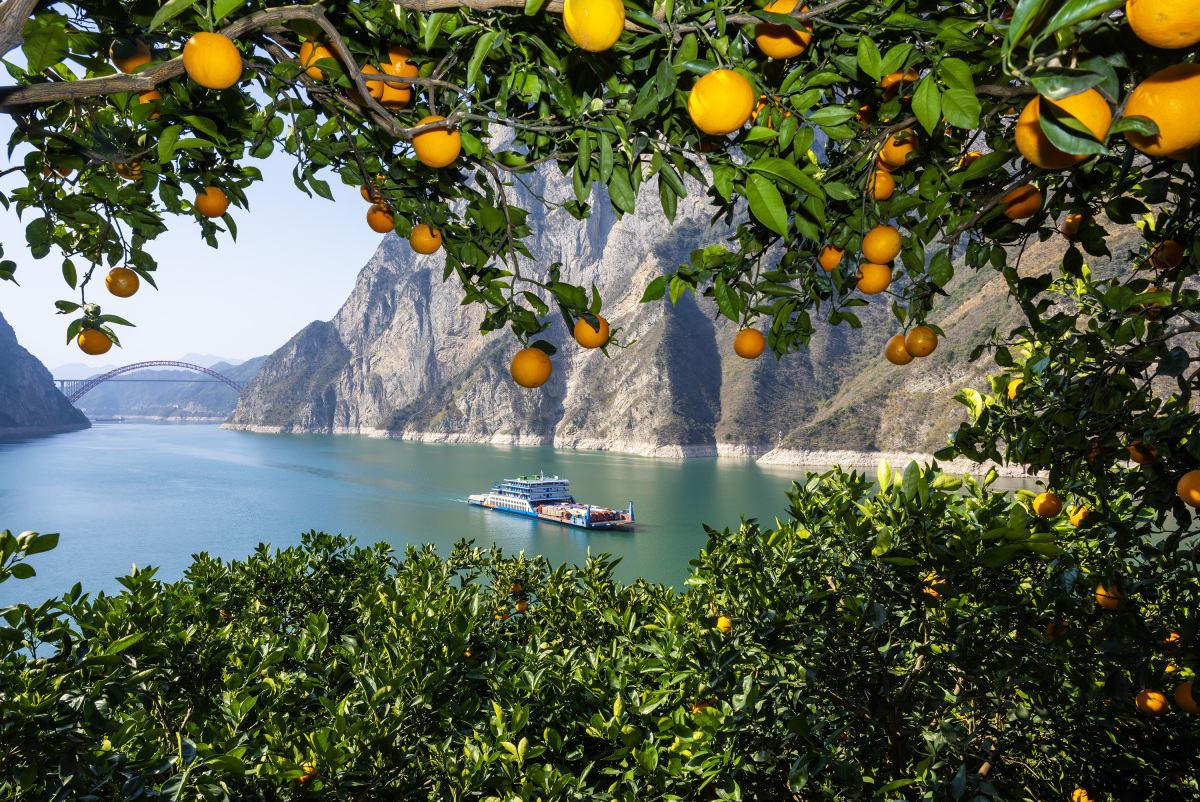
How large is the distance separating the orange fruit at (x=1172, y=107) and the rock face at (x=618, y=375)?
1912cm

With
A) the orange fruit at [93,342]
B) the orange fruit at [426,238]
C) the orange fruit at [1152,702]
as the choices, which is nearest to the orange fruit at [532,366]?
the orange fruit at [426,238]

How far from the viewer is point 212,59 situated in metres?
1.07

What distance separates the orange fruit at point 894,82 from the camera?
127 cm

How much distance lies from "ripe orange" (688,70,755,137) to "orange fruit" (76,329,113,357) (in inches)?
82.1

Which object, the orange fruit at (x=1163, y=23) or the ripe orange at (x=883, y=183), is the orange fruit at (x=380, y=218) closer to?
the ripe orange at (x=883, y=183)

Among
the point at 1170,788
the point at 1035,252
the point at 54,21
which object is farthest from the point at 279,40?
the point at 1035,252

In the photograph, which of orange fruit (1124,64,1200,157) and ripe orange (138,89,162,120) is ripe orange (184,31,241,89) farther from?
orange fruit (1124,64,1200,157)

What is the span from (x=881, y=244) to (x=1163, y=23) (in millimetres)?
887

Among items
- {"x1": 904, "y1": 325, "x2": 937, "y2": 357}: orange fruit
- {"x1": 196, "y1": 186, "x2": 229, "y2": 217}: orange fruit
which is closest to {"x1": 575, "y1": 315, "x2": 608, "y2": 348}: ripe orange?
{"x1": 904, "y1": 325, "x2": 937, "y2": 357}: orange fruit

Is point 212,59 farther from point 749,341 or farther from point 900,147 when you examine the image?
point 749,341

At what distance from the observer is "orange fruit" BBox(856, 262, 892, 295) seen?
1581 mm

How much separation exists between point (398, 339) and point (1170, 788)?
112806mm

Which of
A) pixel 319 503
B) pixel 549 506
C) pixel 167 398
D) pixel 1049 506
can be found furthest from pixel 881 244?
pixel 167 398

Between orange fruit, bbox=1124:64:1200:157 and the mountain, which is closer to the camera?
orange fruit, bbox=1124:64:1200:157
